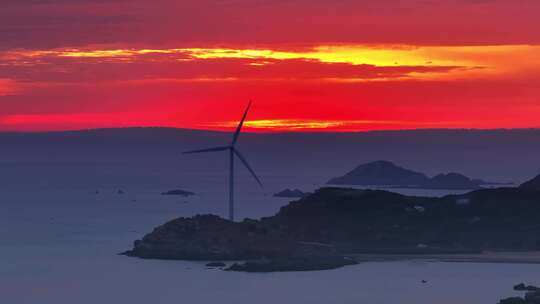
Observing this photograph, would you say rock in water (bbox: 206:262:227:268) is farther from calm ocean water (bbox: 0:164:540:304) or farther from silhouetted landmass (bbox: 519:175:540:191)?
silhouetted landmass (bbox: 519:175:540:191)

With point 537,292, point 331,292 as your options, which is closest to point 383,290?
point 331,292

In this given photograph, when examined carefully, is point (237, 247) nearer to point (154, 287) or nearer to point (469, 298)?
point (154, 287)

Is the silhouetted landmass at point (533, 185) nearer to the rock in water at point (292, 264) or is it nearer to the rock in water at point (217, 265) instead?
the rock in water at point (292, 264)

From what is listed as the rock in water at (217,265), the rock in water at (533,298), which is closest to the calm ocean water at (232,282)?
the rock in water at (217,265)

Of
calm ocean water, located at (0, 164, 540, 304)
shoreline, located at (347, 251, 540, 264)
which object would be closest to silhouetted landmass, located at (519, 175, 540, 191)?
shoreline, located at (347, 251, 540, 264)

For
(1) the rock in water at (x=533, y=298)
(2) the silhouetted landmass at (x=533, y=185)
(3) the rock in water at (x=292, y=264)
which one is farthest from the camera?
(2) the silhouetted landmass at (x=533, y=185)

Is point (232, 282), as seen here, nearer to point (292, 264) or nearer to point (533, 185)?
point (292, 264)

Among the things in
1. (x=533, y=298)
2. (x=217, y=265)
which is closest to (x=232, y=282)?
(x=217, y=265)
